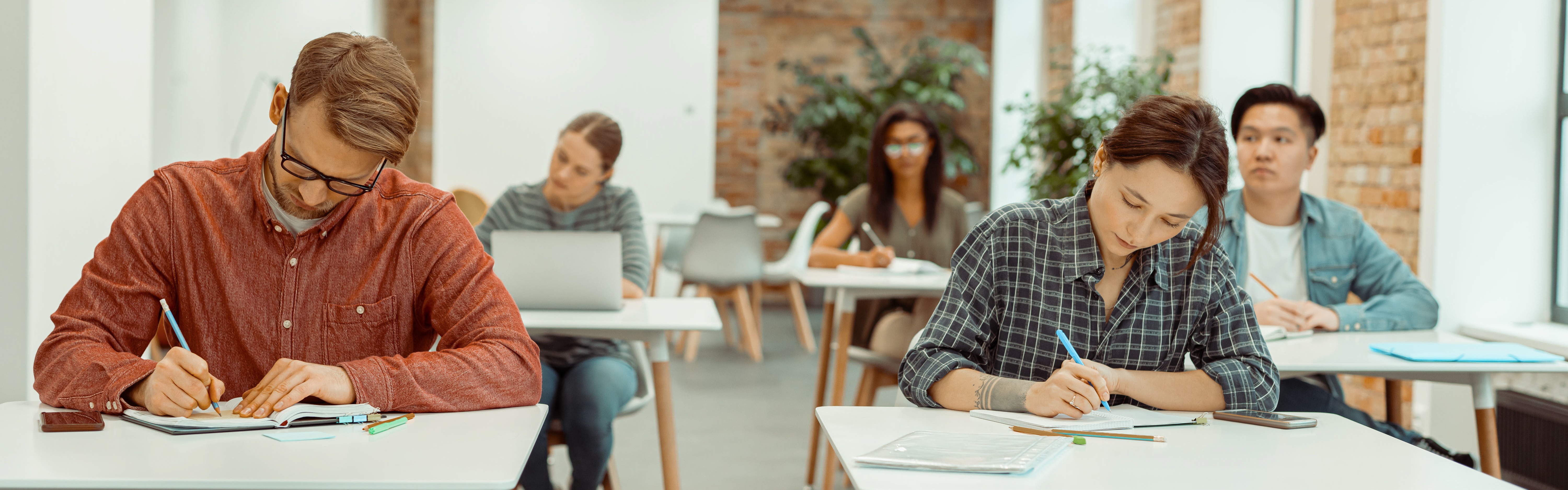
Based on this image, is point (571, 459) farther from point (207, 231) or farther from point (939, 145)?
point (939, 145)

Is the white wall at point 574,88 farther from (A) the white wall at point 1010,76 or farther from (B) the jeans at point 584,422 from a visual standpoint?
(B) the jeans at point 584,422

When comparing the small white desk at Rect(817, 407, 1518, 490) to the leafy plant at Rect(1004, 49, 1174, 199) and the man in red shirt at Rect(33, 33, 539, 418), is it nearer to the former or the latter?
the man in red shirt at Rect(33, 33, 539, 418)

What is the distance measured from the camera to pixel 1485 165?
11.0 ft

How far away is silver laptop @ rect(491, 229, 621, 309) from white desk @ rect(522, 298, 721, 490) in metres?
0.04

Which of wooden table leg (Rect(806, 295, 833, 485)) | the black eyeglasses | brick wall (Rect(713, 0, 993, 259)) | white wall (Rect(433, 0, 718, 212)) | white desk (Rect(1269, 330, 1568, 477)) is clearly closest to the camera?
the black eyeglasses

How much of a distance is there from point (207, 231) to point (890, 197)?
2.61 meters

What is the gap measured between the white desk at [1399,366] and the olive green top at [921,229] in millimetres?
1501

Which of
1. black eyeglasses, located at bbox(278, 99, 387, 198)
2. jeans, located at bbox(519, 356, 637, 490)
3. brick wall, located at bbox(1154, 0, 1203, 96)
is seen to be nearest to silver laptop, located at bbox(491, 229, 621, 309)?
jeans, located at bbox(519, 356, 637, 490)

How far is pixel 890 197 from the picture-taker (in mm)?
3812

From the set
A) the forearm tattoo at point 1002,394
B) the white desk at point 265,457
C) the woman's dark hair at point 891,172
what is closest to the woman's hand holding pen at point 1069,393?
the forearm tattoo at point 1002,394

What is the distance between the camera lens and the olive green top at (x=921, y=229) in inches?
150

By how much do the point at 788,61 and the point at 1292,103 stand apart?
575cm

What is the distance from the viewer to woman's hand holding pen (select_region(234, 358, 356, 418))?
4.17 feet

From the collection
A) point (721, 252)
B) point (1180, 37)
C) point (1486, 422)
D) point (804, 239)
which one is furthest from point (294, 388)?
point (1180, 37)
